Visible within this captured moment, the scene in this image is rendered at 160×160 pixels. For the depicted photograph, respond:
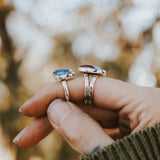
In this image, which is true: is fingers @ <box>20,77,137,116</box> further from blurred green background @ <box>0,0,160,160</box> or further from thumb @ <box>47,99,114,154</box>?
blurred green background @ <box>0,0,160,160</box>

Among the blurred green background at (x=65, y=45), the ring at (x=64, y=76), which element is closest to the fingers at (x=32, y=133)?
the ring at (x=64, y=76)

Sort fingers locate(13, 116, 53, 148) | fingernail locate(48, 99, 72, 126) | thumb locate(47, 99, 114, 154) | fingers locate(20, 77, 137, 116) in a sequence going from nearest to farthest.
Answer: thumb locate(47, 99, 114, 154), fingernail locate(48, 99, 72, 126), fingers locate(20, 77, 137, 116), fingers locate(13, 116, 53, 148)

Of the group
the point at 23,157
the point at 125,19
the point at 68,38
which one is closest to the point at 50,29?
the point at 68,38

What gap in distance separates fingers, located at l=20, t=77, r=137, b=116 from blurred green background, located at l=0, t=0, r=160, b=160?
97.2 inches

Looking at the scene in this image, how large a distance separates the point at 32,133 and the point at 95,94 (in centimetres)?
44

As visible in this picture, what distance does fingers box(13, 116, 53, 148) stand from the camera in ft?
3.83

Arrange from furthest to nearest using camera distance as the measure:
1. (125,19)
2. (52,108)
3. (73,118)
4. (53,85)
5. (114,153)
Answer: (125,19)
(53,85)
(52,108)
(73,118)
(114,153)

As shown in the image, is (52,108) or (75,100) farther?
(75,100)

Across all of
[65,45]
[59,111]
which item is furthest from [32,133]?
[65,45]

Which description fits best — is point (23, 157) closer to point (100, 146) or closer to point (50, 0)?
point (50, 0)

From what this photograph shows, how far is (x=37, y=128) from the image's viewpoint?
46.5 inches

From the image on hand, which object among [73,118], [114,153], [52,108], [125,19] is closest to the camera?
[114,153]

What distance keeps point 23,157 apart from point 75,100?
3044 millimetres

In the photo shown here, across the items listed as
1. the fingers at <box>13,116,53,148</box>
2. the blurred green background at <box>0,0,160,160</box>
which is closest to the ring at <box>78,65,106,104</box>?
the fingers at <box>13,116,53,148</box>
